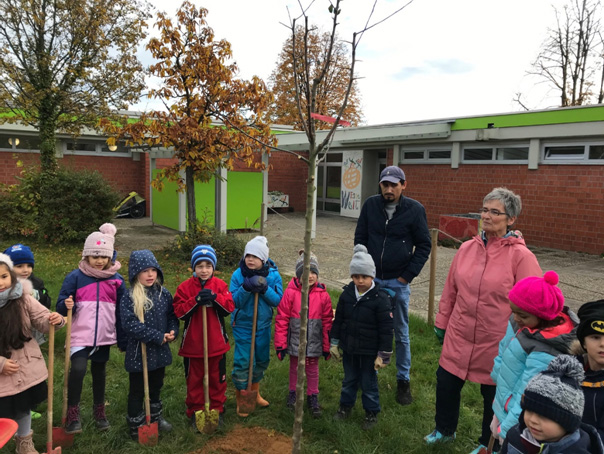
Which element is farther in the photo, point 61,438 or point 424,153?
point 424,153

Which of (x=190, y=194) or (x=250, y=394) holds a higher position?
(x=190, y=194)

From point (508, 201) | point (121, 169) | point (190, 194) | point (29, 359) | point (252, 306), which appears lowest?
point (29, 359)

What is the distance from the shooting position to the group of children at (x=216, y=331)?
225cm

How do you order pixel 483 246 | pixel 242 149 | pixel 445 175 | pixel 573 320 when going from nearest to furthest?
pixel 573 320
pixel 483 246
pixel 242 149
pixel 445 175

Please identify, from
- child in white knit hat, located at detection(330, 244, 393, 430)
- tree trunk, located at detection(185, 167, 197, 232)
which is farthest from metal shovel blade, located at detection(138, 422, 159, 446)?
tree trunk, located at detection(185, 167, 197, 232)

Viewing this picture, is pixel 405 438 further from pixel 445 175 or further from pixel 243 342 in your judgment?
pixel 445 175

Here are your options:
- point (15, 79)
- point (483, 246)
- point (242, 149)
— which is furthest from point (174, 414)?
point (15, 79)

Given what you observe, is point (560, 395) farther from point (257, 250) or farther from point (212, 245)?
point (212, 245)

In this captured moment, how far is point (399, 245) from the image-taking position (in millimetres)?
3623

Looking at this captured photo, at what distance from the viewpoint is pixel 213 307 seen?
3266mm

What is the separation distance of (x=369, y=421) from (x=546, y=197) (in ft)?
35.2

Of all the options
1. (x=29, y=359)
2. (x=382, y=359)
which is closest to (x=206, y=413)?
(x=29, y=359)

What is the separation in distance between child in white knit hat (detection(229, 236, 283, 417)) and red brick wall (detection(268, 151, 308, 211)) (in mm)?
15997

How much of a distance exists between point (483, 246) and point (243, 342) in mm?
1923
